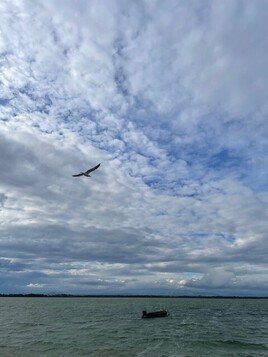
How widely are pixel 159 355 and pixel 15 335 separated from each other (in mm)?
23363

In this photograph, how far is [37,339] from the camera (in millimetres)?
46594

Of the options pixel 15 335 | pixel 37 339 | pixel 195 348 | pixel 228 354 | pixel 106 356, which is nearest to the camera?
pixel 106 356

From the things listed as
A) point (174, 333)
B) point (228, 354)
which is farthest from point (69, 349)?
point (174, 333)

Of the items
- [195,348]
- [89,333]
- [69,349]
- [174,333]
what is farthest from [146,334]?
[69,349]

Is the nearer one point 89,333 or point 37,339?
point 37,339

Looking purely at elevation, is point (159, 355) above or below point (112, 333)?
below

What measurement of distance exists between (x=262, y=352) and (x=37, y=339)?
27.0m

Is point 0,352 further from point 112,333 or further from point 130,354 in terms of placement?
point 112,333

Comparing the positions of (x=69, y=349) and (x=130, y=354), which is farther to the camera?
(x=69, y=349)

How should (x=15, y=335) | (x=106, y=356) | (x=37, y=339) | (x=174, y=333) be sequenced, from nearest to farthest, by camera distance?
(x=106, y=356) → (x=37, y=339) → (x=15, y=335) → (x=174, y=333)

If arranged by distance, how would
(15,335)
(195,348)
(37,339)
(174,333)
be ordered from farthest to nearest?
(174,333) < (15,335) < (37,339) < (195,348)

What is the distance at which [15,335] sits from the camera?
50094 millimetres

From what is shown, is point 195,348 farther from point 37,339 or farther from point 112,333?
point 37,339

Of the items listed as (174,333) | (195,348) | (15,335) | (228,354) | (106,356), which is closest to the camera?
(106,356)
